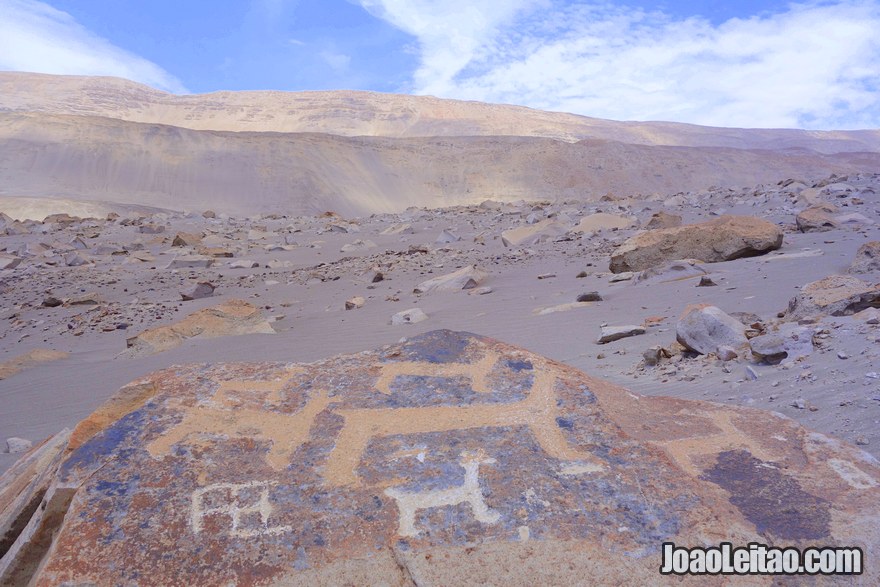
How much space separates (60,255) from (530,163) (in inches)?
1138

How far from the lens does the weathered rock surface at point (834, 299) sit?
3.66 meters

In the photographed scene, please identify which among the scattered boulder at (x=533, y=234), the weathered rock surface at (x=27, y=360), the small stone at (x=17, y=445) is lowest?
the weathered rock surface at (x=27, y=360)

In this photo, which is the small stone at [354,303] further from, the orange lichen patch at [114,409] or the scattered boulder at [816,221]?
the scattered boulder at [816,221]

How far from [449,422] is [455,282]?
5676mm

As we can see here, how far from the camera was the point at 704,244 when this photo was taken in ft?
22.7

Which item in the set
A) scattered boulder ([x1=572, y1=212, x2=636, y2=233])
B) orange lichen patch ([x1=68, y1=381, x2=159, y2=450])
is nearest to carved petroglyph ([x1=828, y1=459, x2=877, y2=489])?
orange lichen patch ([x1=68, y1=381, x2=159, y2=450])

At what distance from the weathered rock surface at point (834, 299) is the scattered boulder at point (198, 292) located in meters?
6.63

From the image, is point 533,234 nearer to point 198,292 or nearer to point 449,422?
point 198,292

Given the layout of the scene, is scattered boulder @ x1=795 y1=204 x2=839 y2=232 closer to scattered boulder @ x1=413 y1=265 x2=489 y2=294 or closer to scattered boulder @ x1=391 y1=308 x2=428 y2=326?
scattered boulder @ x1=413 y1=265 x2=489 y2=294

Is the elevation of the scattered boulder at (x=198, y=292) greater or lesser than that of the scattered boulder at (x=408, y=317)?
lesser

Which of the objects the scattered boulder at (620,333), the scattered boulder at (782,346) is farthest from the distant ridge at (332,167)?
the scattered boulder at (782,346)

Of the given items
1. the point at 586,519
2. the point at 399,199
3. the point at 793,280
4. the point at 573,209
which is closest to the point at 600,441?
the point at 586,519

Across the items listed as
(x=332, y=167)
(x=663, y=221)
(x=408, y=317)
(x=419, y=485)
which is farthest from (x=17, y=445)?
(x=332, y=167)

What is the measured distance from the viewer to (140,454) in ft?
5.81
